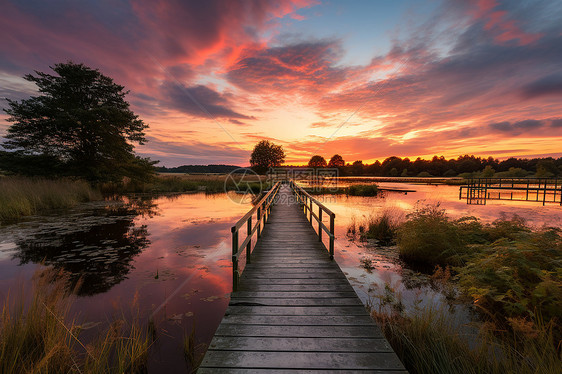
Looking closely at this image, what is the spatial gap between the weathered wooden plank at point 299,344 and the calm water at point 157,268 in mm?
1250

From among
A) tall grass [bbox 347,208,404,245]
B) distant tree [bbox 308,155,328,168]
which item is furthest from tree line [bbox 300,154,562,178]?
tall grass [bbox 347,208,404,245]

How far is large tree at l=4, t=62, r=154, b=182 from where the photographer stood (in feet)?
55.5

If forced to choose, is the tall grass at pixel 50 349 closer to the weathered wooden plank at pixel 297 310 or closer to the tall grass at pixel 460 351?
the weathered wooden plank at pixel 297 310

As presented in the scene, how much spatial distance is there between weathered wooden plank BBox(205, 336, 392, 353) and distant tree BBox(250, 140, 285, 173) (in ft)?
205

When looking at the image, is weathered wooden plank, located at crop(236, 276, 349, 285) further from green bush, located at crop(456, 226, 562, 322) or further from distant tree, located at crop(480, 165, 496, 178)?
distant tree, located at crop(480, 165, 496, 178)

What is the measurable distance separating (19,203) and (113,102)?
1149cm

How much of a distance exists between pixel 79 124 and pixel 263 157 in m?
49.6

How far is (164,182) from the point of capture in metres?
30.9

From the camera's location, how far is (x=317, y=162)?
98750mm

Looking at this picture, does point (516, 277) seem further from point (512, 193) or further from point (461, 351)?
point (512, 193)

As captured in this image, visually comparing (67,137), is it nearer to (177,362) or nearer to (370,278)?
(177,362)

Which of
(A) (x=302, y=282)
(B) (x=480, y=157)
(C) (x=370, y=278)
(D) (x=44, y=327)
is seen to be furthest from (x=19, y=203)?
(B) (x=480, y=157)
